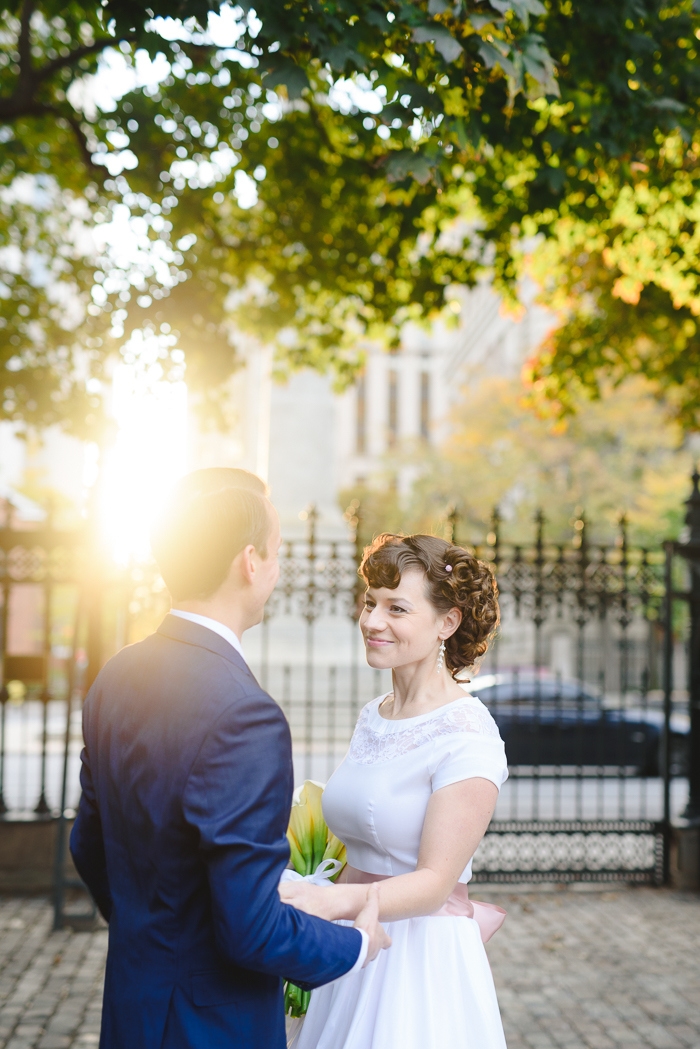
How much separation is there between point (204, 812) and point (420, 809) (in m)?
0.79

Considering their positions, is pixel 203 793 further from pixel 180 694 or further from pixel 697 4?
pixel 697 4

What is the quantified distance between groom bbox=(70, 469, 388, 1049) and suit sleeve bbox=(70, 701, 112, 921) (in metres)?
0.20

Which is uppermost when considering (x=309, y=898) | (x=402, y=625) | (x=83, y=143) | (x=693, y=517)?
(x=83, y=143)

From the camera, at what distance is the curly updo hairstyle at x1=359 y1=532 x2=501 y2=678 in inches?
103

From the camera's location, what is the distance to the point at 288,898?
1985 millimetres

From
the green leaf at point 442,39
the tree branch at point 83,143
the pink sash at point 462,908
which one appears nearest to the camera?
the pink sash at point 462,908

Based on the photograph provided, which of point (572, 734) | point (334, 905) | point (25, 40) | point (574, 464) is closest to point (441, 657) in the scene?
point (334, 905)

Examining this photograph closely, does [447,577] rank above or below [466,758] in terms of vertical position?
above

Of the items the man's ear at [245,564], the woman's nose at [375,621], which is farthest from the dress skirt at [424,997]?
the man's ear at [245,564]

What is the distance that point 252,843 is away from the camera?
5.79 ft

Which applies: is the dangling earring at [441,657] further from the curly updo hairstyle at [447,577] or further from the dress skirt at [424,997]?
the dress skirt at [424,997]

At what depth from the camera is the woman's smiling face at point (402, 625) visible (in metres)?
2.57

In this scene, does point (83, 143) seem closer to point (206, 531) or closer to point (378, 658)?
point (378, 658)

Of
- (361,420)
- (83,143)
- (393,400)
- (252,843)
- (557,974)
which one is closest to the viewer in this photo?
(252,843)
